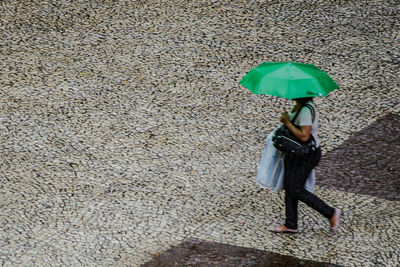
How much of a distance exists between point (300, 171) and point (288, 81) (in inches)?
32.8

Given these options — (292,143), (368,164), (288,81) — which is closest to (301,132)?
(292,143)

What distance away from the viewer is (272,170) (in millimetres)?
Result: 5703

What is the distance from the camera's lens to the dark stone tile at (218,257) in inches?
211

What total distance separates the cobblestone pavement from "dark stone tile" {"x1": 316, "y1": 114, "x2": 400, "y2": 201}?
3 centimetres

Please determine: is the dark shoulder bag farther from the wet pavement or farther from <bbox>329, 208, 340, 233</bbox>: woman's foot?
the wet pavement

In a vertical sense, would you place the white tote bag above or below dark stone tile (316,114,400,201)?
above

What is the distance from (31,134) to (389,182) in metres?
4.06

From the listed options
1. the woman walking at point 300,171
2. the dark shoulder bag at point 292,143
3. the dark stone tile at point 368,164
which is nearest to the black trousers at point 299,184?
the woman walking at point 300,171

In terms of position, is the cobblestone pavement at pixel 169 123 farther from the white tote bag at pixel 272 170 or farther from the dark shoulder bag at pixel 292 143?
the dark shoulder bag at pixel 292 143

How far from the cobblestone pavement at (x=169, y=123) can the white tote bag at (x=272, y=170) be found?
1.50 feet

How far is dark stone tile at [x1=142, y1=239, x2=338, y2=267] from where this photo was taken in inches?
211

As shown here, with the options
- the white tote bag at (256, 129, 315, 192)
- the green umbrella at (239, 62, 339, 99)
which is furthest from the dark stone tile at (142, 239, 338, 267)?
the green umbrella at (239, 62, 339, 99)

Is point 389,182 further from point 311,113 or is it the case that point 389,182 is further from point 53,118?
point 53,118

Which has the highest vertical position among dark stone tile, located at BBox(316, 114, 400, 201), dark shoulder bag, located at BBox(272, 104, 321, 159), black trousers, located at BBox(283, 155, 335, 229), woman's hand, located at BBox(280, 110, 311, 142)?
woman's hand, located at BBox(280, 110, 311, 142)
